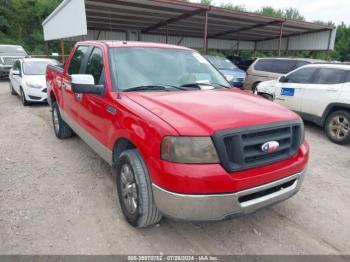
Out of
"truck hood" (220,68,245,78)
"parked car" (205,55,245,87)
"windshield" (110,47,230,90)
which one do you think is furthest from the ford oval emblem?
"truck hood" (220,68,245,78)

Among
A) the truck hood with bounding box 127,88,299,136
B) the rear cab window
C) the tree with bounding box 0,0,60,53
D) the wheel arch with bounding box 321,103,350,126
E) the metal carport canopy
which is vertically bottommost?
the wheel arch with bounding box 321,103,350,126

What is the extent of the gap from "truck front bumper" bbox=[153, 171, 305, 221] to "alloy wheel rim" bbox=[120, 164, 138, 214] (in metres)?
0.39

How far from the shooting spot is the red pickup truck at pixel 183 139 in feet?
7.44

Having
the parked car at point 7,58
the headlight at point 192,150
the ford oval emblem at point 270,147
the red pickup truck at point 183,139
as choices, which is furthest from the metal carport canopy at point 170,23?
the ford oval emblem at point 270,147

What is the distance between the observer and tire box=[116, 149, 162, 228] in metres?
2.58

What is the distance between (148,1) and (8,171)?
9.39 meters

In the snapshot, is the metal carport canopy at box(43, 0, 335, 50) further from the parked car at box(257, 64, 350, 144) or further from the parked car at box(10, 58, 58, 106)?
the parked car at box(257, 64, 350, 144)

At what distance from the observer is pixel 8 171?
427cm

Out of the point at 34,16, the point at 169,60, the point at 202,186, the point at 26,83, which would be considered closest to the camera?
the point at 202,186

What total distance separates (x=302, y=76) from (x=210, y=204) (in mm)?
6019

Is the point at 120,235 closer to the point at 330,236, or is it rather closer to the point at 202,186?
the point at 202,186

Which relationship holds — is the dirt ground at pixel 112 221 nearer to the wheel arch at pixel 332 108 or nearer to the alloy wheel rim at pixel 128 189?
the alloy wheel rim at pixel 128 189

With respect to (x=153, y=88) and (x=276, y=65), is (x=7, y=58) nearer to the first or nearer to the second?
(x=276, y=65)

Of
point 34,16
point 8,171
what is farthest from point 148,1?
point 34,16
